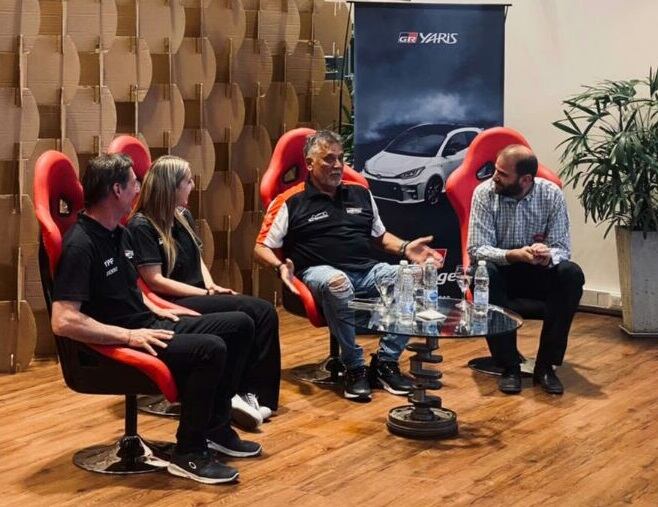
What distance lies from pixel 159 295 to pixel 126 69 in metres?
1.56

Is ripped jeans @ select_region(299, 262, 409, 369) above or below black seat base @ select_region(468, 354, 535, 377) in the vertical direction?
above

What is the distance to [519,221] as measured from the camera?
17.7ft

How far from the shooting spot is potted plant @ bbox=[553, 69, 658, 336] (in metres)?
6.20

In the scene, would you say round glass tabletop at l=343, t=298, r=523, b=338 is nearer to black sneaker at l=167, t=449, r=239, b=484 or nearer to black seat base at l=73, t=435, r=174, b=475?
black sneaker at l=167, t=449, r=239, b=484

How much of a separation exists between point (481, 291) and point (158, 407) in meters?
1.45

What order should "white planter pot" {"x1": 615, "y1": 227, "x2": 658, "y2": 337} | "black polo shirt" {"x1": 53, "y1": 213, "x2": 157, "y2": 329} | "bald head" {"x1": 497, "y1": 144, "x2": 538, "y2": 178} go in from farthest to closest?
"white planter pot" {"x1": 615, "y1": 227, "x2": 658, "y2": 337} < "bald head" {"x1": 497, "y1": 144, "x2": 538, "y2": 178} < "black polo shirt" {"x1": 53, "y1": 213, "x2": 157, "y2": 329}

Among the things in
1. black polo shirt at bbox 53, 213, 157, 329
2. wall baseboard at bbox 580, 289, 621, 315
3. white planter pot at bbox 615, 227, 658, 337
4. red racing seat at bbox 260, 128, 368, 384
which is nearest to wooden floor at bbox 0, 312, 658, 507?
red racing seat at bbox 260, 128, 368, 384

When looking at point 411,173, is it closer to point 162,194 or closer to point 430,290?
point 430,290

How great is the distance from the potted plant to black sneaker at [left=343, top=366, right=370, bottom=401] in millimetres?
1958

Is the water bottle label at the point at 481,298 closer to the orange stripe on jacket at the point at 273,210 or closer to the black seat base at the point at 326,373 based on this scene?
the black seat base at the point at 326,373

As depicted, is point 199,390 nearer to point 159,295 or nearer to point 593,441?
point 159,295

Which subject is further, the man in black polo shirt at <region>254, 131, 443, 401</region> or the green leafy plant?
the green leafy plant

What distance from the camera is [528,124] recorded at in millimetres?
7238

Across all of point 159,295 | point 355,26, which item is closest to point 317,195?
point 159,295
